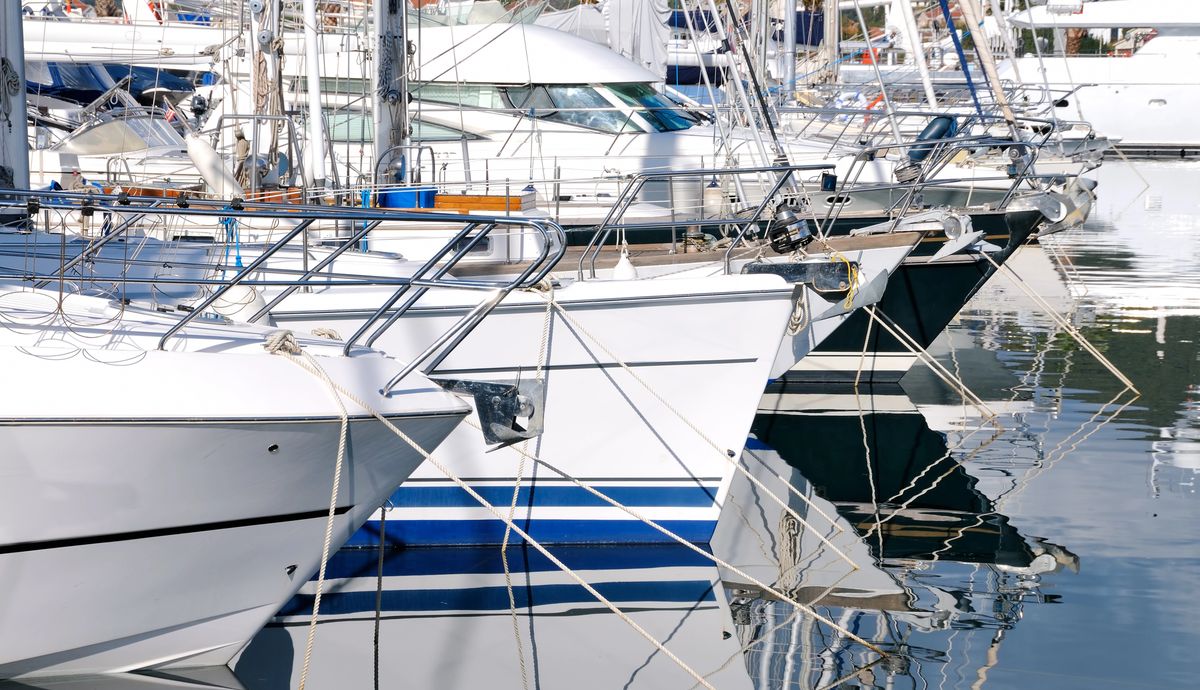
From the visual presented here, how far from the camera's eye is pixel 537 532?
7.90m

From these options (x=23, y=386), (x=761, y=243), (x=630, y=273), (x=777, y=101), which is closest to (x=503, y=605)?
(x=630, y=273)

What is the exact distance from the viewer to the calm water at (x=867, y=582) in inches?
235

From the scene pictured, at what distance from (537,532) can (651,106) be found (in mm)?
8126

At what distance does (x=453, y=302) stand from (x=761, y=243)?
9.49 feet

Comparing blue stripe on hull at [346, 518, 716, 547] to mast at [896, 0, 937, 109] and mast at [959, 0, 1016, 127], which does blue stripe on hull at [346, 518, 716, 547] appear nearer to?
mast at [959, 0, 1016, 127]

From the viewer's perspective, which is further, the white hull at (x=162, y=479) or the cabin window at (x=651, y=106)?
the cabin window at (x=651, y=106)

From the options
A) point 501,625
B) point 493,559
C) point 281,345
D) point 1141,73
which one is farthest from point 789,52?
point 1141,73

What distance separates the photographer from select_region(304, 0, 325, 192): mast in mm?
9516

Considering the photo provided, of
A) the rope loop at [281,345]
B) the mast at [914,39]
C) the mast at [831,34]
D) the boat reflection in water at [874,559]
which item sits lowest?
the boat reflection in water at [874,559]

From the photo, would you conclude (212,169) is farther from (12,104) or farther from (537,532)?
(537,532)

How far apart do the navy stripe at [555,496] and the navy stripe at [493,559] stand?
0.24m

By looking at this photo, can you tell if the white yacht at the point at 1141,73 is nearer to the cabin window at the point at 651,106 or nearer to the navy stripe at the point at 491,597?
the cabin window at the point at 651,106

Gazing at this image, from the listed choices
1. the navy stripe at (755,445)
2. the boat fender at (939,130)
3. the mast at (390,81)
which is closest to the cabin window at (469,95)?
the mast at (390,81)

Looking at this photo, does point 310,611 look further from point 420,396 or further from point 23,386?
point 23,386
